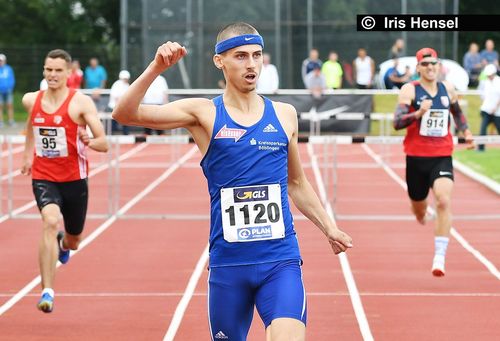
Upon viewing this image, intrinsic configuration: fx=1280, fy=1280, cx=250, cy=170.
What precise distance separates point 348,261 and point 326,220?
258 inches

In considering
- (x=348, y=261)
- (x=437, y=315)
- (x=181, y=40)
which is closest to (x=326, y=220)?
(x=437, y=315)

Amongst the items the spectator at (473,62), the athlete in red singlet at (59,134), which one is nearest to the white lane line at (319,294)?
the athlete in red singlet at (59,134)

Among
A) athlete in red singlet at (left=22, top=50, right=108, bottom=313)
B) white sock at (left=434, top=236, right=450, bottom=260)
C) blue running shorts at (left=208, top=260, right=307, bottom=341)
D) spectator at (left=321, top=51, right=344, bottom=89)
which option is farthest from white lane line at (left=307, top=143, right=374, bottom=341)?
spectator at (left=321, top=51, right=344, bottom=89)

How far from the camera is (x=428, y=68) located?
480 inches

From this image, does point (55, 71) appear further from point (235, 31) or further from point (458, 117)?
point (235, 31)

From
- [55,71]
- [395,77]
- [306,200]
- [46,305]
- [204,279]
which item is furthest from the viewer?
[395,77]

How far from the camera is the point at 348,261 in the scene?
13094 mm

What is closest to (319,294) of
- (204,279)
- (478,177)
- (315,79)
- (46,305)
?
(204,279)

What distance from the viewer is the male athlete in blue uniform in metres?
6.25

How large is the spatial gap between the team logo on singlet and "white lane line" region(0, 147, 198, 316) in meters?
4.60

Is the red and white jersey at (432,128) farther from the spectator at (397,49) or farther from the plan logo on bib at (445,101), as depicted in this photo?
the spectator at (397,49)

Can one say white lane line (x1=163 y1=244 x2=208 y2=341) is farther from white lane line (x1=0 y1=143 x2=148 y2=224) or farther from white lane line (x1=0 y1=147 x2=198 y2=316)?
white lane line (x1=0 y1=143 x2=148 y2=224)

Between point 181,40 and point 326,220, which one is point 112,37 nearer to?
point 181,40

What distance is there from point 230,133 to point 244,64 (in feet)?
1.13
